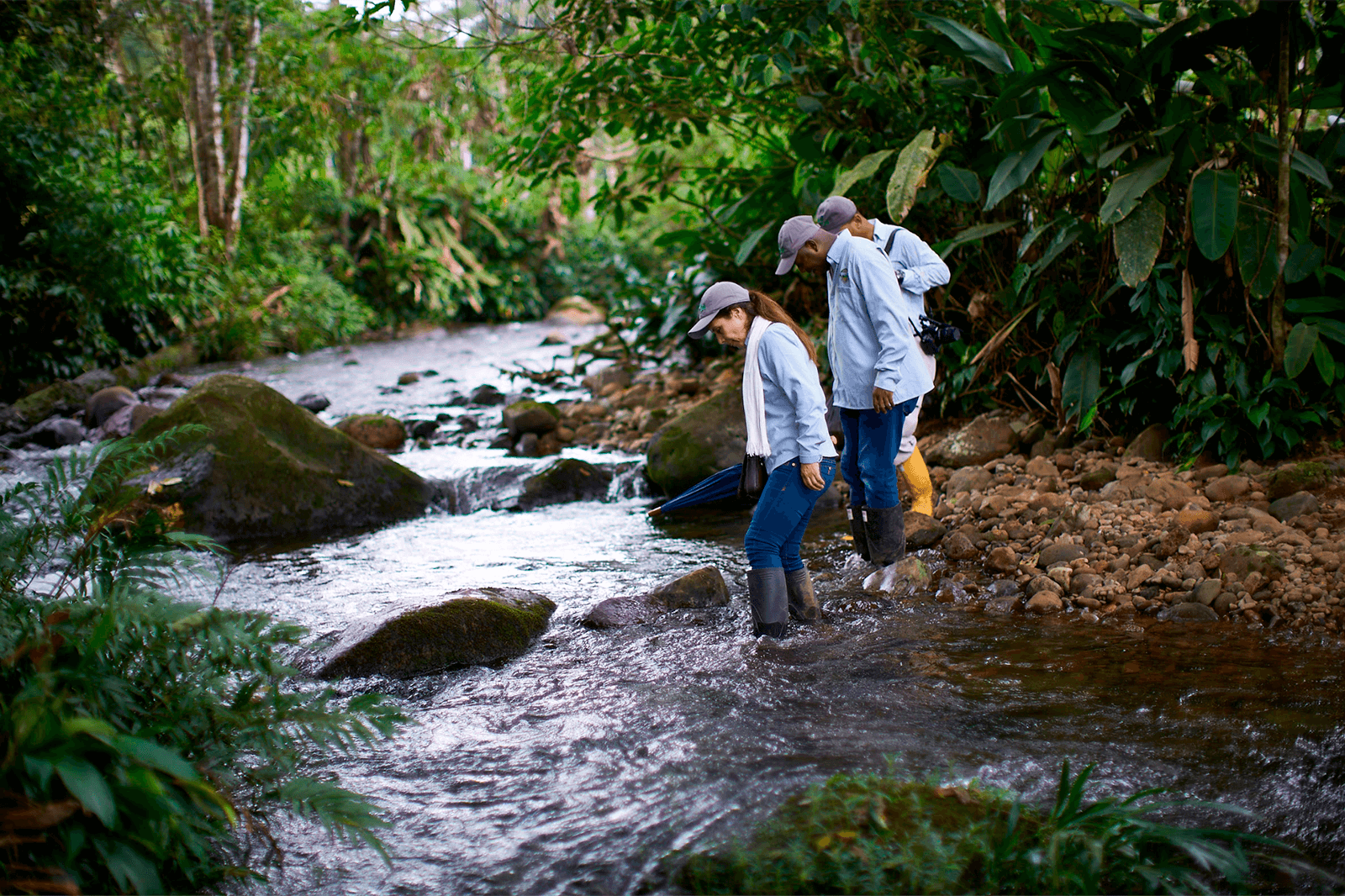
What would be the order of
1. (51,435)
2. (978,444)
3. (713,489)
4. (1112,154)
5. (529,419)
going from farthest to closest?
1. (529,419)
2. (51,435)
3. (978,444)
4. (1112,154)
5. (713,489)

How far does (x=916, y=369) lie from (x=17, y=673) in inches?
148

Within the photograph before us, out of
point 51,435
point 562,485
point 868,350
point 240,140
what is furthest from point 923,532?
point 240,140

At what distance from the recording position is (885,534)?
5039 mm

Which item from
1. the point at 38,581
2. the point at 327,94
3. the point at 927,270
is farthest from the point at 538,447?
the point at 327,94

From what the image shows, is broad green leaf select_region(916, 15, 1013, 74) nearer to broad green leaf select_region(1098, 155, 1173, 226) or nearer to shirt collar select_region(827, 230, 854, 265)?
broad green leaf select_region(1098, 155, 1173, 226)

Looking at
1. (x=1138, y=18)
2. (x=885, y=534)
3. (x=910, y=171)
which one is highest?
(x=1138, y=18)

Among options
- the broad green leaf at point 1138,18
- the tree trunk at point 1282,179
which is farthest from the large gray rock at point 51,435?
the tree trunk at point 1282,179

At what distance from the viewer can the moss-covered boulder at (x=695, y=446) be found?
763 centimetres

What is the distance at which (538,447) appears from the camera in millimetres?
9484

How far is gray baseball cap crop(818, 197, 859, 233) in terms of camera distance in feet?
15.8

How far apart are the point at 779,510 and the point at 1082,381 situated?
277 centimetres

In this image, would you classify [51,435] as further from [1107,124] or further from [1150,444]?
[1150,444]

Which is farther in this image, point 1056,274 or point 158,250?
Result: point 158,250

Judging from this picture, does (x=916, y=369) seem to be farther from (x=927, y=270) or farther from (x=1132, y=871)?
(x=1132, y=871)
